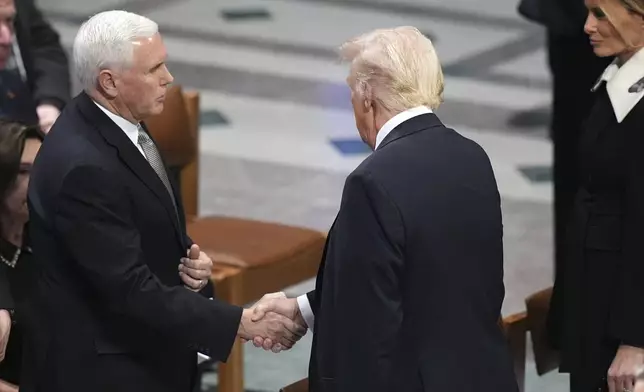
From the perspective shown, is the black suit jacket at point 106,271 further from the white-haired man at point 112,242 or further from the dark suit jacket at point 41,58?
the dark suit jacket at point 41,58

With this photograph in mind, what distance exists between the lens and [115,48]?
10.2 feet

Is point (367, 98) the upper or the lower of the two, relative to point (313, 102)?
upper

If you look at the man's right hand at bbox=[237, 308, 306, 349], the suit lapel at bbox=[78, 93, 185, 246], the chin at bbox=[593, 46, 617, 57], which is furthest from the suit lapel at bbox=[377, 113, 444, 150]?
the chin at bbox=[593, 46, 617, 57]

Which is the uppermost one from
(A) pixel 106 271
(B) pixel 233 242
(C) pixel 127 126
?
(C) pixel 127 126

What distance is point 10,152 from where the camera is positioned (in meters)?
3.69

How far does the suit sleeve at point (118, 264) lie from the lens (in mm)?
3039

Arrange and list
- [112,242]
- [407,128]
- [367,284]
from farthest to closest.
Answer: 1. [112,242]
2. [407,128]
3. [367,284]

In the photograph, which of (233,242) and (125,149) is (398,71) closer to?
(125,149)

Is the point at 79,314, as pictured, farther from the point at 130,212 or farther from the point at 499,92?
the point at 499,92

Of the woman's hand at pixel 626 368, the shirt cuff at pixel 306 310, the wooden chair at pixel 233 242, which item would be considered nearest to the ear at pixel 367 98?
the shirt cuff at pixel 306 310

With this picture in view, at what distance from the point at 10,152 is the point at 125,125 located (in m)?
0.63

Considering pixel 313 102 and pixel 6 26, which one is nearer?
pixel 6 26

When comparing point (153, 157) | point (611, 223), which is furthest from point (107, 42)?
point (611, 223)

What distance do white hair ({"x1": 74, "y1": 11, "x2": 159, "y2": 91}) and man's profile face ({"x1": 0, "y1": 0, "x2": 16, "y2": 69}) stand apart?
1490 millimetres
